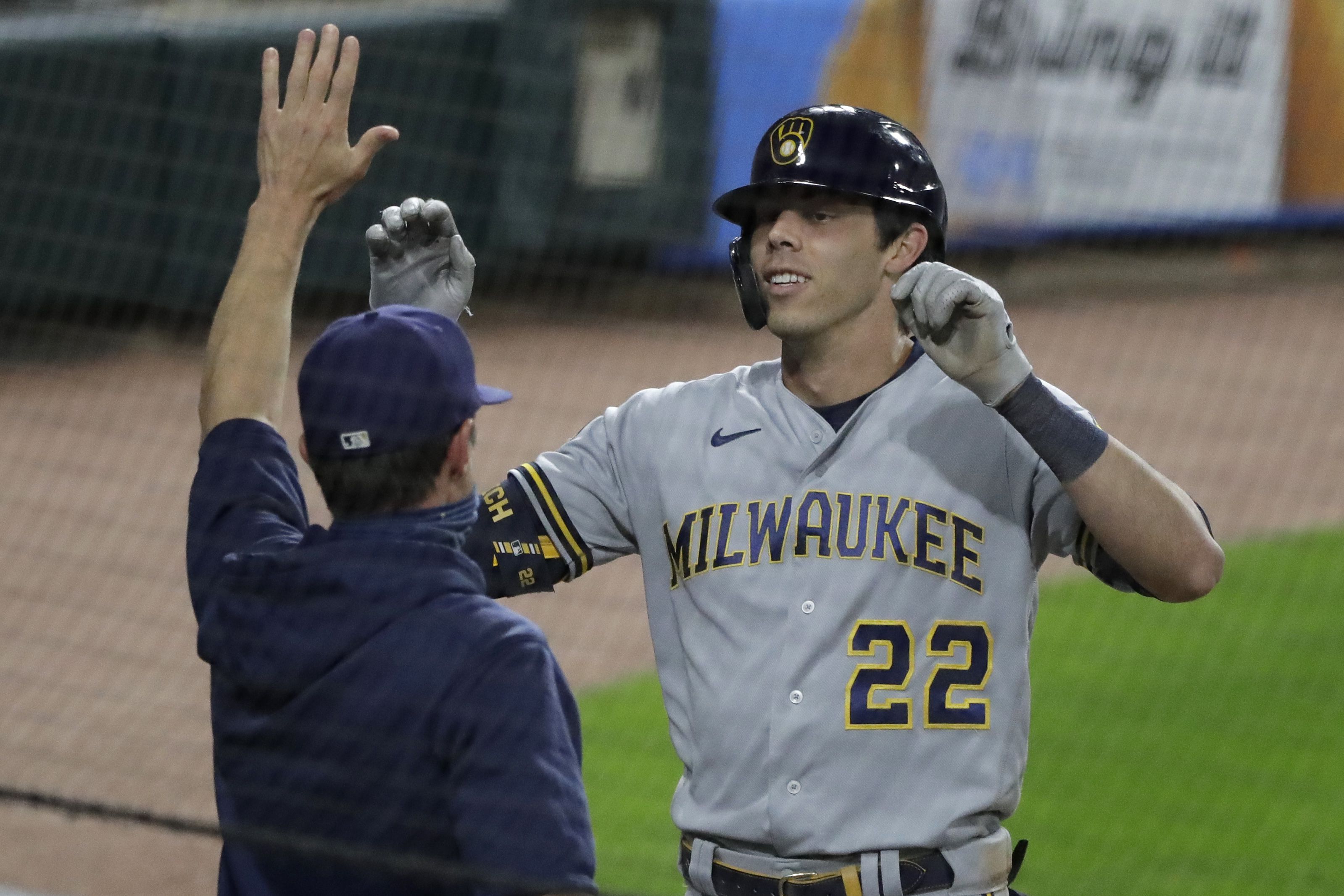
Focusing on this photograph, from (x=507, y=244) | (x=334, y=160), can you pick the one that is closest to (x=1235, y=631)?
(x=334, y=160)

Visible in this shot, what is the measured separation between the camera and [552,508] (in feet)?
8.96

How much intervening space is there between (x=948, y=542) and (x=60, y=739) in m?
3.87

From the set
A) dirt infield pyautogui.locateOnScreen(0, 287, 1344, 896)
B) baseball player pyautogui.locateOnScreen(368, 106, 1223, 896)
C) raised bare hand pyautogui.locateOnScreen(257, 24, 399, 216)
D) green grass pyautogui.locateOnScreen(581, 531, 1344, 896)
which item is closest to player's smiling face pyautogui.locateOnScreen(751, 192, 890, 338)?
baseball player pyautogui.locateOnScreen(368, 106, 1223, 896)

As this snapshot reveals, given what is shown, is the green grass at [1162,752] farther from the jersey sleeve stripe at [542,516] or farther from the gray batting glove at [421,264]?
the gray batting glove at [421,264]

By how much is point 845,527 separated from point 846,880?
50 centimetres

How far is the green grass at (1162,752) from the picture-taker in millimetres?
4691

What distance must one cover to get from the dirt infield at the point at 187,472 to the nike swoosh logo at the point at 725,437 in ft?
8.57

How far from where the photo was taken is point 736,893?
2.51 metres

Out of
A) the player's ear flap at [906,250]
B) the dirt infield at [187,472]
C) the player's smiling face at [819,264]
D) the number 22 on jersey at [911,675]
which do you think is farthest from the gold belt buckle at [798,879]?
the dirt infield at [187,472]

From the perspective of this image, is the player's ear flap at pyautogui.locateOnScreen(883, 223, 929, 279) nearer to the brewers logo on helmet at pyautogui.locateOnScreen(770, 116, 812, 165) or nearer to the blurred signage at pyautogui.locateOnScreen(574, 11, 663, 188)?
the brewers logo on helmet at pyautogui.locateOnScreen(770, 116, 812, 165)

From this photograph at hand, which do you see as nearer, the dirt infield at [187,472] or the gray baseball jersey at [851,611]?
the gray baseball jersey at [851,611]

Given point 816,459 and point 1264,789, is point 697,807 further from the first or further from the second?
point 1264,789

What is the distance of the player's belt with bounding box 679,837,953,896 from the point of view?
241cm

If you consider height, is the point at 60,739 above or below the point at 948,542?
below
